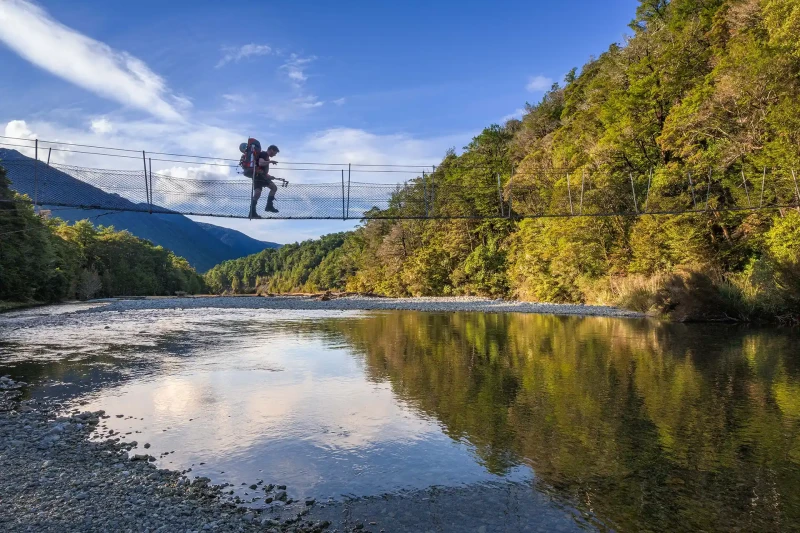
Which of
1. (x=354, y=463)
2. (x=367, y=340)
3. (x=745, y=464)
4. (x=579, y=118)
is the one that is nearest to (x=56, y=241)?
(x=367, y=340)

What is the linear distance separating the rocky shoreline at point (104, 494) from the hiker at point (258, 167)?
8674 millimetres

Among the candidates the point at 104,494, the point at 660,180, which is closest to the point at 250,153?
the point at 104,494

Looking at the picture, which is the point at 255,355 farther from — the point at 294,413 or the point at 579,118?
the point at 579,118

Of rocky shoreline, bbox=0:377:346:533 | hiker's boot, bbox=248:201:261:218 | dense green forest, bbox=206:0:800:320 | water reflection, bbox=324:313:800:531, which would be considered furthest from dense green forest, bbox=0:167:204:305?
dense green forest, bbox=206:0:800:320

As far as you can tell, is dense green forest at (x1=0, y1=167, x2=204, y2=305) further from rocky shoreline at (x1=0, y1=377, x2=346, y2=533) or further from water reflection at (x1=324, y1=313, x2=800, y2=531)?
water reflection at (x1=324, y1=313, x2=800, y2=531)

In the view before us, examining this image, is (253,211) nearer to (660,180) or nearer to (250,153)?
(250,153)

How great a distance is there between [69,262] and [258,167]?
49.2 meters

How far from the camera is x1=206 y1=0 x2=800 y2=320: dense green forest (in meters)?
22.6

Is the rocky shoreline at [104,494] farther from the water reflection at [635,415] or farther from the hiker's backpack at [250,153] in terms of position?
the hiker's backpack at [250,153]

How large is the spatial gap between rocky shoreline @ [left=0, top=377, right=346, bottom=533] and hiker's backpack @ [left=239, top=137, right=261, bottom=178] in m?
9.02

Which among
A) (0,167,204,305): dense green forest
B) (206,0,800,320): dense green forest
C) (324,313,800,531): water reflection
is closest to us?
(324,313,800,531): water reflection

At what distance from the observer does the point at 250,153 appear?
14.6 meters

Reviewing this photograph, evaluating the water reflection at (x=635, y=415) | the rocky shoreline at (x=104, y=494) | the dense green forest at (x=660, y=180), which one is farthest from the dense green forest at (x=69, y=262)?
the dense green forest at (x=660, y=180)

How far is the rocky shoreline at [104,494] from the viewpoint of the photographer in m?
4.63
